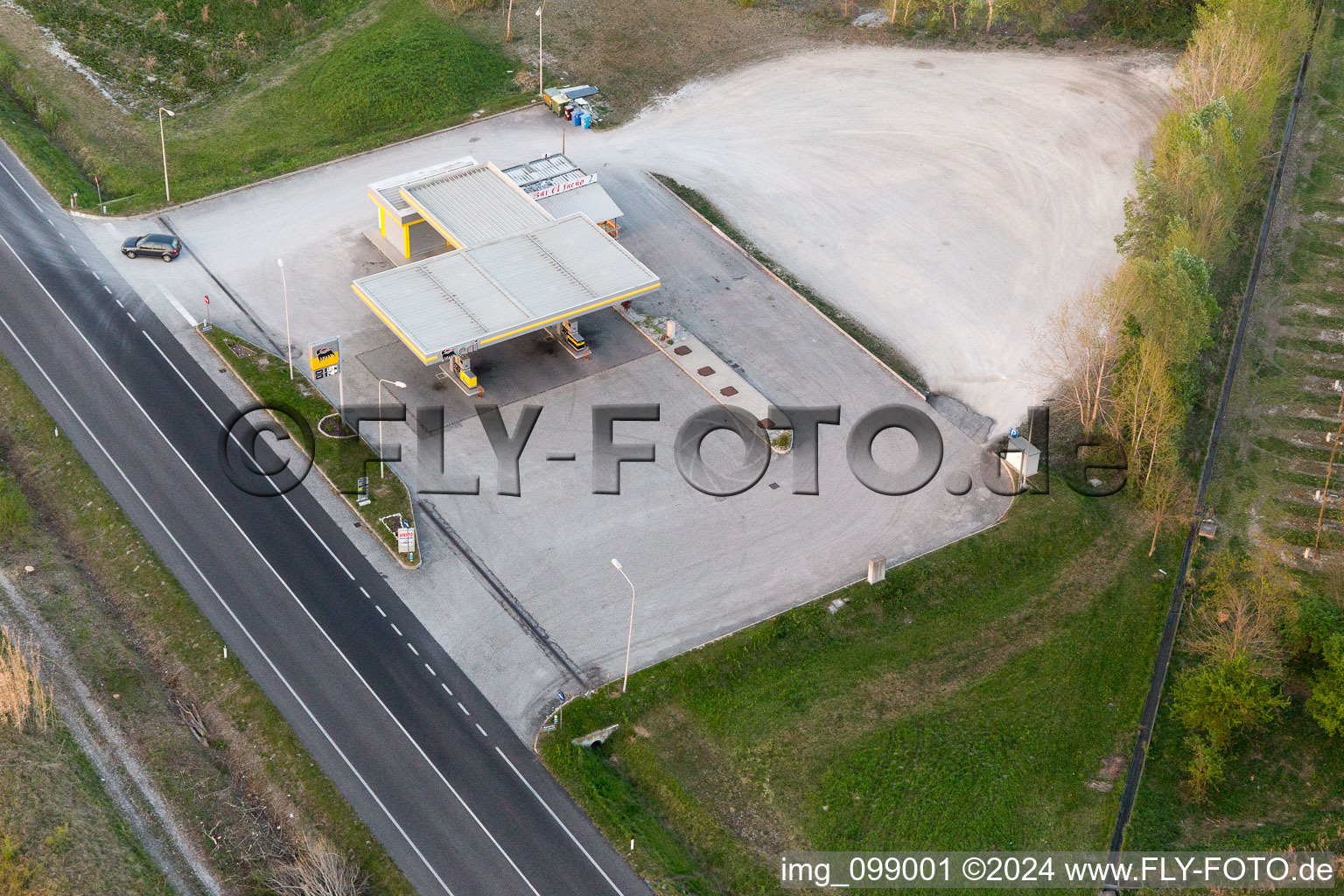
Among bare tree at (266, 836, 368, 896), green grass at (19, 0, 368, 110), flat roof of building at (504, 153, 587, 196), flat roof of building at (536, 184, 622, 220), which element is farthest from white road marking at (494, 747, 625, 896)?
green grass at (19, 0, 368, 110)

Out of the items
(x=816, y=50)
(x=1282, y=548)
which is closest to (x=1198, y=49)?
(x=816, y=50)

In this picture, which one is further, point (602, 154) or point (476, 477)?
point (602, 154)

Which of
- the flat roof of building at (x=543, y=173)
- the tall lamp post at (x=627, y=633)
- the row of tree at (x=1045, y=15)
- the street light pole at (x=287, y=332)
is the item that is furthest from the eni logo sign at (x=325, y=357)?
the row of tree at (x=1045, y=15)

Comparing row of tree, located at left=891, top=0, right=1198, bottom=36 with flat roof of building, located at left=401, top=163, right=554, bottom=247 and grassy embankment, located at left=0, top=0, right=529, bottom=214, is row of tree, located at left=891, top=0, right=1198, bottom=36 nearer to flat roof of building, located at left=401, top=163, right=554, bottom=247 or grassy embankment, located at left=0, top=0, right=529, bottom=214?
grassy embankment, located at left=0, top=0, right=529, bottom=214

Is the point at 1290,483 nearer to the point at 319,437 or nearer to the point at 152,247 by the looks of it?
the point at 319,437

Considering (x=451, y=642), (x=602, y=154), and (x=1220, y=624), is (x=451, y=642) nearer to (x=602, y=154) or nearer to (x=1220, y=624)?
(x=1220, y=624)
